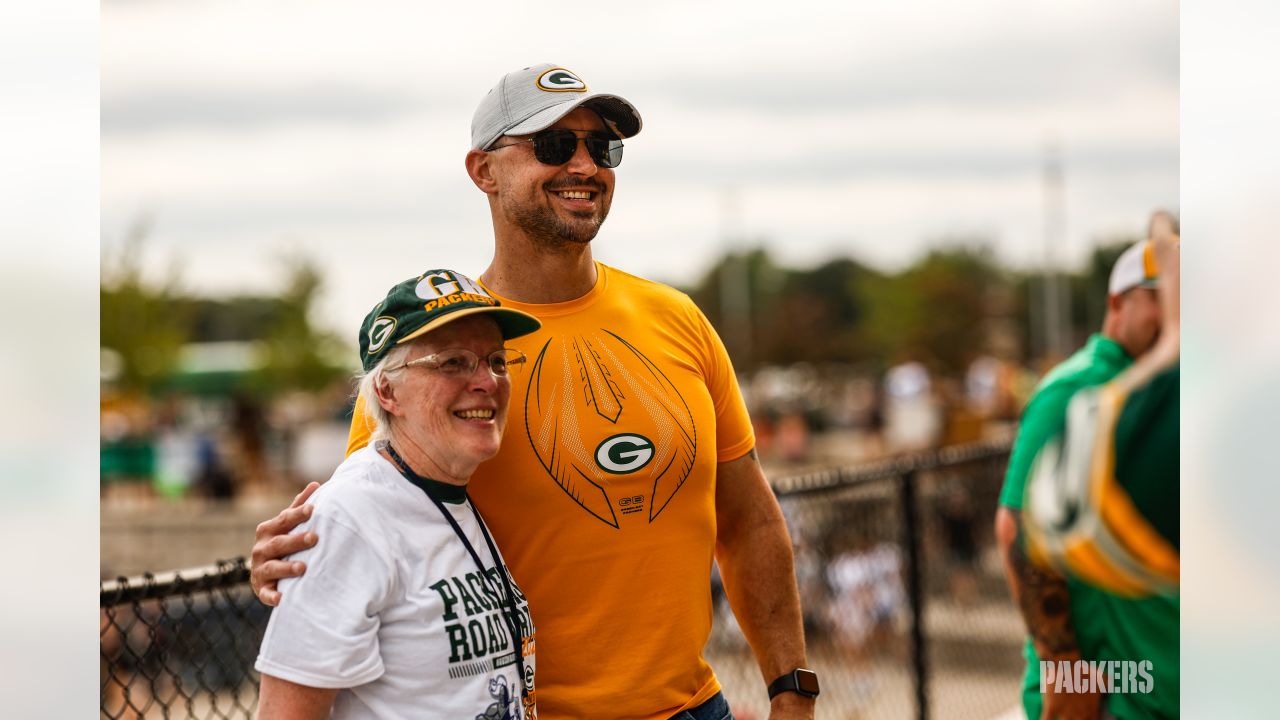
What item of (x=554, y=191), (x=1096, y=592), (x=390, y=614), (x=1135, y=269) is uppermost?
(x=554, y=191)

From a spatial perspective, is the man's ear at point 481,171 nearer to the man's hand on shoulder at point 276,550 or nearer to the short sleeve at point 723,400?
the short sleeve at point 723,400

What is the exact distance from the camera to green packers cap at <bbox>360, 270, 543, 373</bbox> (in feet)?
6.37

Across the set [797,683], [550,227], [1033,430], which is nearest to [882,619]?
A: [1033,430]

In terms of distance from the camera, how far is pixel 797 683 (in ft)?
8.11

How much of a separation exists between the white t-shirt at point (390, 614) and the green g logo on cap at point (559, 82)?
820mm

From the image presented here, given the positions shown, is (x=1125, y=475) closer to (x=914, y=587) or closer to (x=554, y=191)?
(x=554, y=191)

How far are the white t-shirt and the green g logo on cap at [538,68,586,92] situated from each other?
0.82 m

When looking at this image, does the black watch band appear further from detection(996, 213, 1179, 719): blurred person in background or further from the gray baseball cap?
the gray baseball cap

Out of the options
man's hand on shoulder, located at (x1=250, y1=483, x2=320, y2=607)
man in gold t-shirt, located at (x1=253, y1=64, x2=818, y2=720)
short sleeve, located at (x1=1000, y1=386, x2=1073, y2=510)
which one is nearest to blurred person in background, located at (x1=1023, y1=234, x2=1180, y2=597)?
short sleeve, located at (x1=1000, y1=386, x2=1073, y2=510)

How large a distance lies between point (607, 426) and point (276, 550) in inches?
27.1
